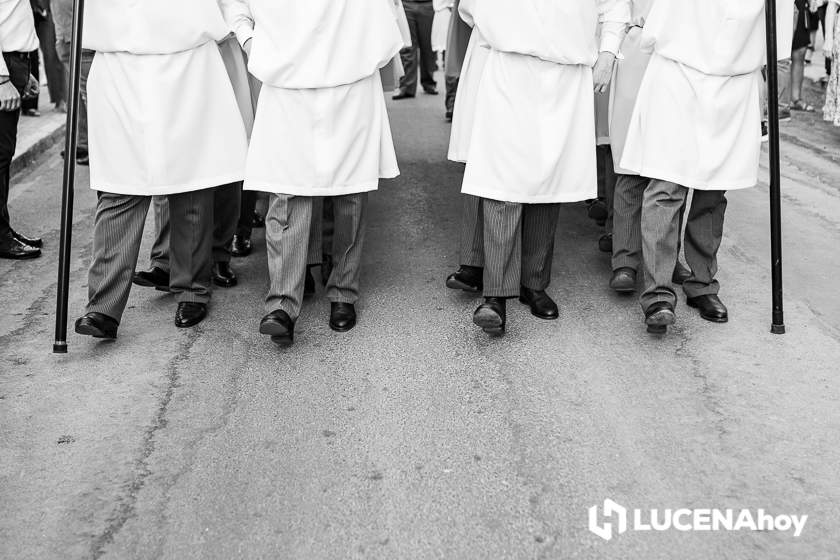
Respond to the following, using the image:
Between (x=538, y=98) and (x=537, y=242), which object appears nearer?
(x=538, y=98)

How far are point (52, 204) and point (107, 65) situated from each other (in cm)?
326

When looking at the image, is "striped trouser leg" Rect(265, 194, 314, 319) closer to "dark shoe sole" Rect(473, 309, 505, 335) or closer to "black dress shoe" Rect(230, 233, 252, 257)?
"dark shoe sole" Rect(473, 309, 505, 335)

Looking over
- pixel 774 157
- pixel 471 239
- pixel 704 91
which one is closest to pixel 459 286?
pixel 471 239

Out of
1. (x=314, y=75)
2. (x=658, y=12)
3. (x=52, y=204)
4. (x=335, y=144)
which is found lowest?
(x=52, y=204)

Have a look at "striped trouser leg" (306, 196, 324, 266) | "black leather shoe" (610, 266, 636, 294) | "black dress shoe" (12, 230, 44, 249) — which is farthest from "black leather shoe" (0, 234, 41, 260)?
"black leather shoe" (610, 266, 636, 294)

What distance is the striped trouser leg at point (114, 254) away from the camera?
4.99 m

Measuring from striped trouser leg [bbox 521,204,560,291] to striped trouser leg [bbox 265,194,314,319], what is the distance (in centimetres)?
107

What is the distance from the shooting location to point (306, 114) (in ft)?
16.1

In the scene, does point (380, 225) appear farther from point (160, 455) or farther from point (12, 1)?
point (160, 455)

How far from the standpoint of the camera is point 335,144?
497 cm

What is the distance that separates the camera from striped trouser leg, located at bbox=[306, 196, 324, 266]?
5.34 meters

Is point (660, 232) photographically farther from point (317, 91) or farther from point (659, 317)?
point (317, 91)

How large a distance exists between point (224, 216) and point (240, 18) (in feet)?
3.98

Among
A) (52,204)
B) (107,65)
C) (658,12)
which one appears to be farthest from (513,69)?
(52,204)
